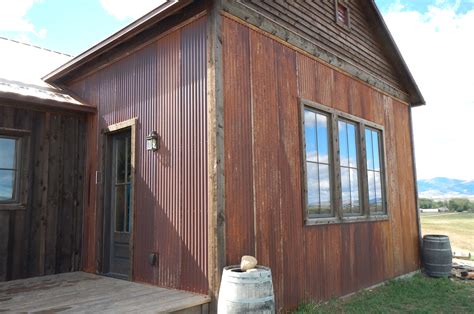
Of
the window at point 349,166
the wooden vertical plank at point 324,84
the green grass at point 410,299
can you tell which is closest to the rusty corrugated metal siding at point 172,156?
the green grass at point 410,299

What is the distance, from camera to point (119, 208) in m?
5.41

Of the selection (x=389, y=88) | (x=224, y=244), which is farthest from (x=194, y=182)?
(x=389, y=88)

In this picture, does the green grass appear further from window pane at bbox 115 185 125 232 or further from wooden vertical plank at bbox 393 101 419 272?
window pane at bbox 115 185 125 232

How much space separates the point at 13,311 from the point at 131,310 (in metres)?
1.12

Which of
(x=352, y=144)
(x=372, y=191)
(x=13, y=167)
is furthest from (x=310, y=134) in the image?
(x=13, y=167)

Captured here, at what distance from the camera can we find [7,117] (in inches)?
210

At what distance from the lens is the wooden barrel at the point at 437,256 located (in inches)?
297

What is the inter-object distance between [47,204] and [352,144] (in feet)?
15.9

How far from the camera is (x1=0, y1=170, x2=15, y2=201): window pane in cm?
528

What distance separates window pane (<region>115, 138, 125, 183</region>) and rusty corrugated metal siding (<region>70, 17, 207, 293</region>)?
0.41 meters

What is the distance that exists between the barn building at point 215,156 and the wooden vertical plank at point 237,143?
2 cm

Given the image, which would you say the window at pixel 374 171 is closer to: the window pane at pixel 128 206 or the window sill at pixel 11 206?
the window pane at pixel 128 206

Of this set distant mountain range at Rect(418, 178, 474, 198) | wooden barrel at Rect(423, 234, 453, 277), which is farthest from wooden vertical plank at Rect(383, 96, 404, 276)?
distant mountain range at Rect(418, 178, 474, 198)

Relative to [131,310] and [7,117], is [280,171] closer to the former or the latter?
[131,310]
